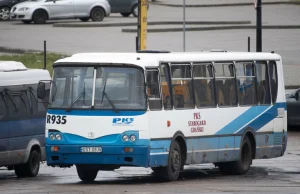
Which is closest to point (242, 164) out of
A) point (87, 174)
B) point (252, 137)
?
point (252, 137)

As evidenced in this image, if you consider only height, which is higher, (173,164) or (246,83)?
(246,83)

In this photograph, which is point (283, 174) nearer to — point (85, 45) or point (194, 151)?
point (194, 151)

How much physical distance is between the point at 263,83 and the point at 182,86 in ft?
10.6

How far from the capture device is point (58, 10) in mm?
52875

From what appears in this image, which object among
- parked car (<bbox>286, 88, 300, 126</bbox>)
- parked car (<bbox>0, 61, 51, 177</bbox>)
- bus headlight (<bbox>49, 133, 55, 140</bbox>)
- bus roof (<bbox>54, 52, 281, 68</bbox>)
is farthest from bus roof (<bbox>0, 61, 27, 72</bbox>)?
parked car (<bbox>286, 88, 300, 126</bbox>)

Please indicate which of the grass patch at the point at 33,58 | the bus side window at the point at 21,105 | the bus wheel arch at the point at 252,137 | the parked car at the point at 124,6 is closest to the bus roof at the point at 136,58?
the bus wheel arch at the point at 252,137

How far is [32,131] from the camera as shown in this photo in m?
21.7

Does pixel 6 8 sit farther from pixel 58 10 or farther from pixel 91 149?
pixel 91 149

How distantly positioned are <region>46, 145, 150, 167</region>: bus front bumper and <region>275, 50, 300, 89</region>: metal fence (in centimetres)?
1734

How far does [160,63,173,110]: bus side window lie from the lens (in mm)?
19234

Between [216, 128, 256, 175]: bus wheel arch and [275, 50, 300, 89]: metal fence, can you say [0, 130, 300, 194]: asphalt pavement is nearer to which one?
[216, 128, 256, 175]: bus wheel arch

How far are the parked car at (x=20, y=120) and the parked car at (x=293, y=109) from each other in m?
9.64

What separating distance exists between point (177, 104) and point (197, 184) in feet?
5.66

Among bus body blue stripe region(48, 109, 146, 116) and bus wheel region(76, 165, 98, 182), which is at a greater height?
bus body blue stripe region(48, 109, 146, 116)
